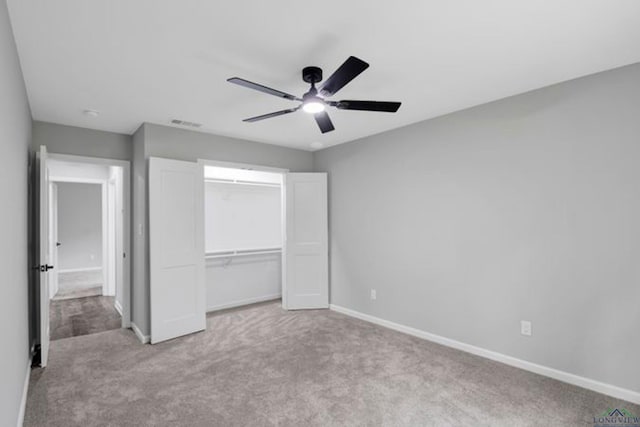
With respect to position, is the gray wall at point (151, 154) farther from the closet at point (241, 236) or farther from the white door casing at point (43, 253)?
the white door casing at point (43, 253)

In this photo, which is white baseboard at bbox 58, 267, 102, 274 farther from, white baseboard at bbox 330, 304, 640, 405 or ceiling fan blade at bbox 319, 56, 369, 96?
ceiling fan blade at bbox 319, 56, 369, 96

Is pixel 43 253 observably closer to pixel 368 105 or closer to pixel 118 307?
pixel 118 307

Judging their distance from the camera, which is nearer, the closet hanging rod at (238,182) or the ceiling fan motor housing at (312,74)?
the ceiling fan motor housing at (312,74)

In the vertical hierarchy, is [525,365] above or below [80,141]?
below

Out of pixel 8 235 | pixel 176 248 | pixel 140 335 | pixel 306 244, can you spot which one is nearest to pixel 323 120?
pixel 8 235

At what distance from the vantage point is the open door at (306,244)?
16.2 feet

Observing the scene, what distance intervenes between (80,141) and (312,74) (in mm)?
3174

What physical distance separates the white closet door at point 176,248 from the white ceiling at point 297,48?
0.86 metres

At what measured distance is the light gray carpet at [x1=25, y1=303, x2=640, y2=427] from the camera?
7.48 feet

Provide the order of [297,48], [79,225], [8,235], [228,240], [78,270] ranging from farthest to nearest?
1. [79,225]
2. [78,270]
3. [228,240]
4. [297,48]
5. [8,235]

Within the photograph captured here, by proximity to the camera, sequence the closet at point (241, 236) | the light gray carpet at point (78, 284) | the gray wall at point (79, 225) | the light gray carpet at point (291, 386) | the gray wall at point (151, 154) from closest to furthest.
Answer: the light gray carpet at point (291, 386) < the gray wall at point (151, 154) < the closet at point (241, 236) < the light gray carpet at point (78, 284) < the gray wall at point (79, 225)

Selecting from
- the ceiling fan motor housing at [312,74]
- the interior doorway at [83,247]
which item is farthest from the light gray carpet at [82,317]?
the ceiling fan motor housing at [312,74]

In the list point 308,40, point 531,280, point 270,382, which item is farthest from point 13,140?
point 531,280

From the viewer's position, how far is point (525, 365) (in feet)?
9.62
